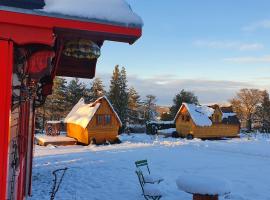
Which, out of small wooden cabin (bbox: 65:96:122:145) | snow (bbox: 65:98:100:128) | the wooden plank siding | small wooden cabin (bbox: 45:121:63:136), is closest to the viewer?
small wooden cabin (bbox: 65:96:122:145)

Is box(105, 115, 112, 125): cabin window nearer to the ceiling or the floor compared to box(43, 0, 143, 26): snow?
nearer to the floor

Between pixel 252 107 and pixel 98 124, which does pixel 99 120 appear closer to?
pixel 98 124

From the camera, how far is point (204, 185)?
7941 mm

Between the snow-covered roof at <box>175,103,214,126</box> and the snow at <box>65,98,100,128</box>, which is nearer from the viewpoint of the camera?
the snow at <box>65,98,100,128</box>

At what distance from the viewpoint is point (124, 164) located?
1786 cm

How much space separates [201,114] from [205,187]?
110 feet

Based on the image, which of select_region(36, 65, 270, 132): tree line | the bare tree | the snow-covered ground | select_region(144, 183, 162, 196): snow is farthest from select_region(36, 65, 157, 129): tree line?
select_region(144, 183, 162, 196): snow

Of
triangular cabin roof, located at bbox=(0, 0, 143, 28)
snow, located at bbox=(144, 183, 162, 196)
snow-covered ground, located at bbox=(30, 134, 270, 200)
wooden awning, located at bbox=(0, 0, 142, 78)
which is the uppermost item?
triangular cabin roof, located at bbox=(0, 0, 143, 28)

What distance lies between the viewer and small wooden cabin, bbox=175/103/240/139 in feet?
129

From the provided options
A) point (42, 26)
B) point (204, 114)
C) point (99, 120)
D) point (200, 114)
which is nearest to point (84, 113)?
point (99, 120)

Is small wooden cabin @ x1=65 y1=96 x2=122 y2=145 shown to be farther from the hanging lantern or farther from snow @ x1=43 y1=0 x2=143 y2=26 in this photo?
snow @ x1=43 y1=0 x2=143 y2=26

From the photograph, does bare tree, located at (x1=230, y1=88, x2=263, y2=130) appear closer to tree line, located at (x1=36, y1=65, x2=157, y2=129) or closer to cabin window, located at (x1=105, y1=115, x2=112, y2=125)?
tree line, located at (x1=36, y1=65, x2=157, y2=129)

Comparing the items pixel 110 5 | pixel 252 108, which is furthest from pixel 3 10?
pixel 252 108

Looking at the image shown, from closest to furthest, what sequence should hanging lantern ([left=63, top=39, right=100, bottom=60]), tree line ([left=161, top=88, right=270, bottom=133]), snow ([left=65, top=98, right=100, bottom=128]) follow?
hanging lantern ([left=63, top=39, right=100, bottom=60]), snow ([left=65, top=98, right=100, bottom=128]), tree line ([left=161, top=88, right=270, bottom=133])
